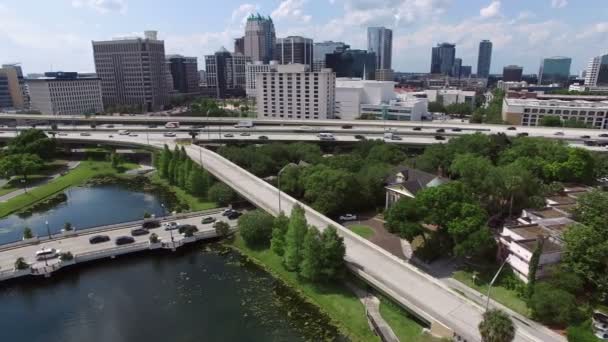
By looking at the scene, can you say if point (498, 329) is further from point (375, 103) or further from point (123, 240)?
point (375, 103)

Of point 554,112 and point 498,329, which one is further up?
point 554,112

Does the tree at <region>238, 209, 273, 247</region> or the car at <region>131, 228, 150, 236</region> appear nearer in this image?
the tree at <region>238, 209, 273, 247</region>

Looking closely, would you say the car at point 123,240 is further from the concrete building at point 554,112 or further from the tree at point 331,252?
the concrete building at point 554,112

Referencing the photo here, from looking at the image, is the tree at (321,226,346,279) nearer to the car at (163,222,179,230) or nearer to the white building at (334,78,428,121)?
the car at (163,222,179,230)

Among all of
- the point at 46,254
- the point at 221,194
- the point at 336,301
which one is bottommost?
the point at 336,301

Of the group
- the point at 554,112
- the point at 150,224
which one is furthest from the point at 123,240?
the point at 554,112

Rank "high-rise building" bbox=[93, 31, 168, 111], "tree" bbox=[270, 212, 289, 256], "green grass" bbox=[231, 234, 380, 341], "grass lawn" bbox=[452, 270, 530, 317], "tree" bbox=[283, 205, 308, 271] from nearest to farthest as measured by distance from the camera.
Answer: "green grass" bbox=[231, 234, 380, 341]
"grass lawn" bbox=[452, 270, 530, 317]
"tree" bbox=[283, 205, 308, 271]
"tree" bbox=[270, 212, 289, 256]
"high-rise building" bbox=[93, 31, 168, 111]

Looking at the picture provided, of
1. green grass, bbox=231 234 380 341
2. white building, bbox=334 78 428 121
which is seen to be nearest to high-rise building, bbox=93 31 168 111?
white building, bbox=334 78 428 121

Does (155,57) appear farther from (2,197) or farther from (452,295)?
(452,295)
